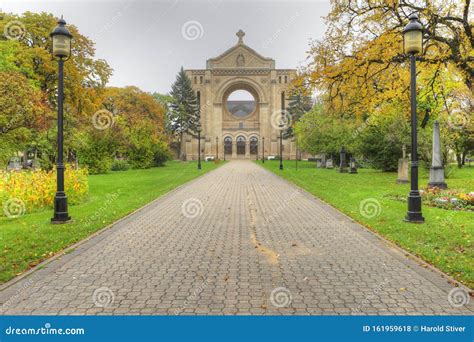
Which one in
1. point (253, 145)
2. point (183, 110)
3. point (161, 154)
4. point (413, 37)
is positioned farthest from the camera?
point (253, 145)

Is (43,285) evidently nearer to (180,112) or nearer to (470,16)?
(470,16)

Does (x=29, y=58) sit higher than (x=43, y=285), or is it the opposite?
(x=29, y=58)

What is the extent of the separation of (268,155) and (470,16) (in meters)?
63.5

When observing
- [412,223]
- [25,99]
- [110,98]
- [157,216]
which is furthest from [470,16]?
[110,98]

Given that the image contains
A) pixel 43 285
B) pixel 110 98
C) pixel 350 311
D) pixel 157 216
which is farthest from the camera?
pixel 110 98

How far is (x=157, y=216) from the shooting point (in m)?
10.3
